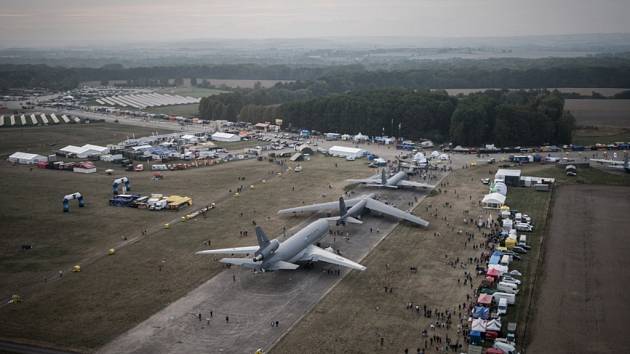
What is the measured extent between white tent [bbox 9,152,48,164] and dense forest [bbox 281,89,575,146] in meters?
53.4

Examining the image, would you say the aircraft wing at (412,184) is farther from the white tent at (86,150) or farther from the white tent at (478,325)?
the white tent at (86,150)

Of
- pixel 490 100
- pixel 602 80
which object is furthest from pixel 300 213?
pixel 602 80

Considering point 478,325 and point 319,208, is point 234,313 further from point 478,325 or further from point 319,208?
point 319,208

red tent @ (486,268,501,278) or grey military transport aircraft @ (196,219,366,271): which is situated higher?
grey military transport aircraft @ (196,219,366,271)

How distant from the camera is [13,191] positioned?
74750 millimetres

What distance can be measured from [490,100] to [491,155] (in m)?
18.3

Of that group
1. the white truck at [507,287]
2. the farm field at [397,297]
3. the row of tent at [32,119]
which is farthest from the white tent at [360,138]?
the white truck at [507,287]

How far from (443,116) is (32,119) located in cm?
9639

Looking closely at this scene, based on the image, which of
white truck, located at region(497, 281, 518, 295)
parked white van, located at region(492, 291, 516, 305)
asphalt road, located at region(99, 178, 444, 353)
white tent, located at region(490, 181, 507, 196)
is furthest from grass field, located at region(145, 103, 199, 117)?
parked white van, located at region(492, 291, 516, 305)

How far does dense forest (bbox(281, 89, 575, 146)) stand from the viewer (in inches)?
4075

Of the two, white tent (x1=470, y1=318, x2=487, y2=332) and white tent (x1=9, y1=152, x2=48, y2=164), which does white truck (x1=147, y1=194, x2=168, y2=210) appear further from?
white tent (x1=470, y1=318, x2=487, y2=332)

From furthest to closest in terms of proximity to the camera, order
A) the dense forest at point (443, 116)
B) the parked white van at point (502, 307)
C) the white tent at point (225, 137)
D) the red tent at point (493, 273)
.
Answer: the white tent at point (225, 137) → the dense forest at point (443, 116) → the red tent at point (493, 273) → the parked white van at point (502, 307)

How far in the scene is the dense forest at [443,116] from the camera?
10350cm

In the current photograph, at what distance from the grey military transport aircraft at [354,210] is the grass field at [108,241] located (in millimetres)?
3472
